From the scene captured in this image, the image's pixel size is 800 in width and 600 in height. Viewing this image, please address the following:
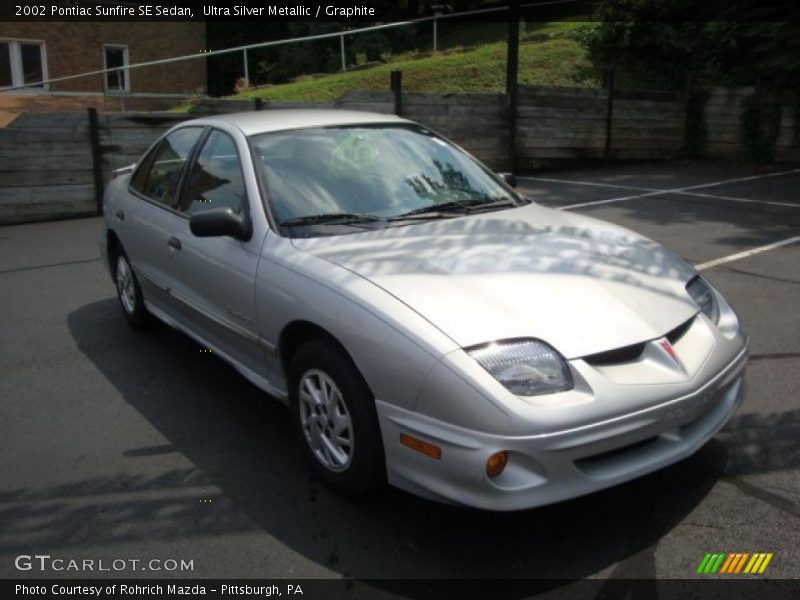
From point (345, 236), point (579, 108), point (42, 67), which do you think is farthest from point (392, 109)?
point (42, 67)

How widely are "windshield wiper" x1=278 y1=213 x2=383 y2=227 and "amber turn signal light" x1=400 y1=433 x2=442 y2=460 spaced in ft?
4.23

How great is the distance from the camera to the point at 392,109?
39.9 feet

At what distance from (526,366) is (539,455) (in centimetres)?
31

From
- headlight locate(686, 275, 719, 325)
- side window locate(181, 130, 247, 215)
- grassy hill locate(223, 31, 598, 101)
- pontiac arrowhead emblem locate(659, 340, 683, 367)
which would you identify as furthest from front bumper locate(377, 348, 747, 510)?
grassy hill locate(223, 31, 598, 101)

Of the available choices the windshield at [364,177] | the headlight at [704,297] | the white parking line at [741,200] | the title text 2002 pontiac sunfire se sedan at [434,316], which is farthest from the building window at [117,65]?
the headlight at [704,297]

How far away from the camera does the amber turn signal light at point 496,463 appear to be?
100 inches

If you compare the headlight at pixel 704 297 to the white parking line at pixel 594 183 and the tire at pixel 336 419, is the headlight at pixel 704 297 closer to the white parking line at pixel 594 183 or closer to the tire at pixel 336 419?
the tire at pixel 336 419

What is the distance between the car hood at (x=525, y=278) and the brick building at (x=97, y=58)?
58.8 feet

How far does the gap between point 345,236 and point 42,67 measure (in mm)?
20696

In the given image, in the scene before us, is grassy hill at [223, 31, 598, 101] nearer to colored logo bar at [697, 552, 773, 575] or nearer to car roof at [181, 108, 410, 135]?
car roof at [181, 108, 410, 135]

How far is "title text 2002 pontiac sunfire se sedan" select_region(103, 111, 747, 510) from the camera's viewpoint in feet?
8.56

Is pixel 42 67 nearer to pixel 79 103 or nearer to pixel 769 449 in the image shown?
pixel 79 103

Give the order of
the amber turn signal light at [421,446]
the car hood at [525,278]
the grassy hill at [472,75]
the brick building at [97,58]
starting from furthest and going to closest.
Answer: the brick building at [97,58] < the grassy hill at [472,75] < the car hood at [525,278] < the amber turn signal light at [421,446]

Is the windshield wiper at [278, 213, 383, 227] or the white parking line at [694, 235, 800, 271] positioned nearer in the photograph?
the windshield wiper at [278, 213, 383, 227]
